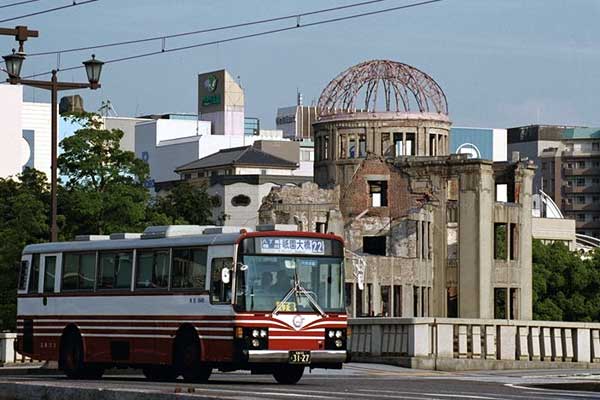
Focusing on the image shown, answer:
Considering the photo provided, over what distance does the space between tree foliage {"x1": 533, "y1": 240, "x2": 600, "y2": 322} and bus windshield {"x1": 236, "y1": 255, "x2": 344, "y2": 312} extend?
82125 millimetres

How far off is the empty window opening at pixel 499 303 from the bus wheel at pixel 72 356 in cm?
6483

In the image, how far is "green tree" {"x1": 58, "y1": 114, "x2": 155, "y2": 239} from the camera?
6128cm

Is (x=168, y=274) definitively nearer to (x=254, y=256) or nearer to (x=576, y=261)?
(x=254, y=256)

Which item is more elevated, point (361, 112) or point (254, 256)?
point (361, 112)

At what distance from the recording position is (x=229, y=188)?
153 meters

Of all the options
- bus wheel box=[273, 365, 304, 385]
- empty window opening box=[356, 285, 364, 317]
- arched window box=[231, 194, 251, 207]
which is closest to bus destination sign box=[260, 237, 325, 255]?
bus wheel box=[273, 365, 304, 385]

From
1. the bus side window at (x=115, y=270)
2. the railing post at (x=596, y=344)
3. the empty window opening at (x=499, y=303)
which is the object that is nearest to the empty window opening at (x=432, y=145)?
→ the empty window opening at (x=499, y=303)

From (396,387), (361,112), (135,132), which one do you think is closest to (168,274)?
(396,387)

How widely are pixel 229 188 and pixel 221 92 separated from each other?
4810cm

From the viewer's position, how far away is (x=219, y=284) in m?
30.1

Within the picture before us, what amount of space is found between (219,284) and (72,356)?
214 inches

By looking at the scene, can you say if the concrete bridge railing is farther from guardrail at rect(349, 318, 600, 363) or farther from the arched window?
the arched window

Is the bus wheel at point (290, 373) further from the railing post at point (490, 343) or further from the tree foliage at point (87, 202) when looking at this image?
the tree foliage at point (87, 202)

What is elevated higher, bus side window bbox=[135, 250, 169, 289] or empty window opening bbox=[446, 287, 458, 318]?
empty window opening bbox=[446, 287, 458, 318]
